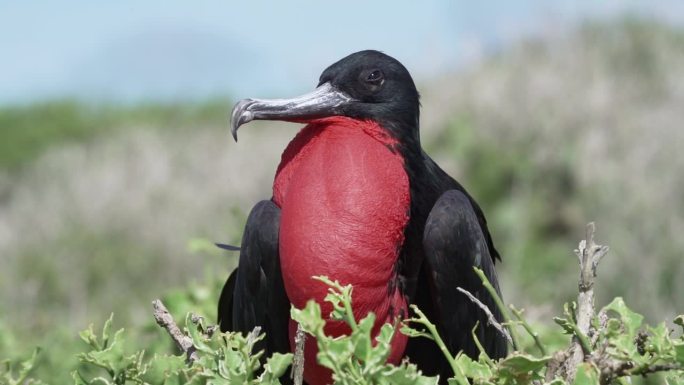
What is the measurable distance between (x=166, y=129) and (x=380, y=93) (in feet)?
33.1

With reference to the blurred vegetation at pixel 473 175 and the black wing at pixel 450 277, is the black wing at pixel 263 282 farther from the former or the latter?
the blurred vegetation at pixel 473 175

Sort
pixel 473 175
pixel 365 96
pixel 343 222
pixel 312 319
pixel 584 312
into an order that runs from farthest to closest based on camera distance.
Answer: pixel 473 175 < pixel 365 96 < pixel 343 222 < pixel 584 312 < pixel 312 319

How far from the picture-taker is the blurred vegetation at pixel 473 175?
295 inches

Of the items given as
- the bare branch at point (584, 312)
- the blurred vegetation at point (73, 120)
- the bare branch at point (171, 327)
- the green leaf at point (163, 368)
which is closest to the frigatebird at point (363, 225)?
the bare branch at point (171, 327)

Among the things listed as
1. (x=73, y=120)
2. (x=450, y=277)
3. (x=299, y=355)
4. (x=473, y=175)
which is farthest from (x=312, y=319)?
(x=73, y=120)

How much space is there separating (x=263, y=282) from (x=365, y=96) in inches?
18.4

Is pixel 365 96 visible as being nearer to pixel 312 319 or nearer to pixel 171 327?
pixel 171 327

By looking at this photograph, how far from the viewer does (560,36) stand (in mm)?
11570

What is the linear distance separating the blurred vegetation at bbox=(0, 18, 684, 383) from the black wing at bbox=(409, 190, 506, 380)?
347 cm

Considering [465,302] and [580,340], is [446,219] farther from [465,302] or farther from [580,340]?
[580,340]

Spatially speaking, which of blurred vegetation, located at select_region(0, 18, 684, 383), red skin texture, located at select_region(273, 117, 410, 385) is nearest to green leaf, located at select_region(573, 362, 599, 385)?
red skin texture, located at select_region(273, 117, 410, 385)

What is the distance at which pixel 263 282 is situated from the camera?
2424 millimetres

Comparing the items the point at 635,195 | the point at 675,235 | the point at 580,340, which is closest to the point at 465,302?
the point at 580,340

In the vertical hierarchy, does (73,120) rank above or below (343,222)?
below
